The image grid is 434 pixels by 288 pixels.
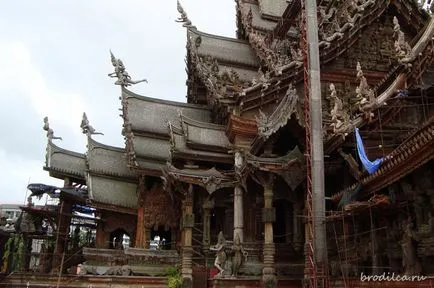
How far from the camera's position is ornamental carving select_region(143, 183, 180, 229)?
18.9m

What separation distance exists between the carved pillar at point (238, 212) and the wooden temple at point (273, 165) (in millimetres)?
36

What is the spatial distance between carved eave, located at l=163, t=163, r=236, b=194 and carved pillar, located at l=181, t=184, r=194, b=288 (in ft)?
1.25

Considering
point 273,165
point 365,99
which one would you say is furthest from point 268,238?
point 365,99

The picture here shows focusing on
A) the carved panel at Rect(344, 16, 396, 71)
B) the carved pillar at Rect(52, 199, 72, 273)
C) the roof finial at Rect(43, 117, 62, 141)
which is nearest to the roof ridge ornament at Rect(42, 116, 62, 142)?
the roof finial at Rect(43, 117, 62, 141)

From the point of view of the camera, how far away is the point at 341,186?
14586mm

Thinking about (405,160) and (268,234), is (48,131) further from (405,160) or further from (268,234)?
(405,160)

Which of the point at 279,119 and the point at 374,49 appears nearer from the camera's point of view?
the point at 279,119

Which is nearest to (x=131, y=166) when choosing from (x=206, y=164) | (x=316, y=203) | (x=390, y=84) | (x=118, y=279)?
(x=206, y=164)

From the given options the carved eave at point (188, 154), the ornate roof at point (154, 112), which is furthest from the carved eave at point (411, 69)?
the ornate roof at point (154, 112)

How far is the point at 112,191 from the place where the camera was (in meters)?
20.9

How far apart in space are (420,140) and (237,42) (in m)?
16.6

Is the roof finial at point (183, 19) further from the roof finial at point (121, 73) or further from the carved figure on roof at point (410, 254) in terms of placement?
the carved figure on roof at point (410, 254)

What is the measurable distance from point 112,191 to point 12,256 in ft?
25.8

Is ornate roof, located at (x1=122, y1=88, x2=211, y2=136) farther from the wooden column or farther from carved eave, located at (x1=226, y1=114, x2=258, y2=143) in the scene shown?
the wooden column
